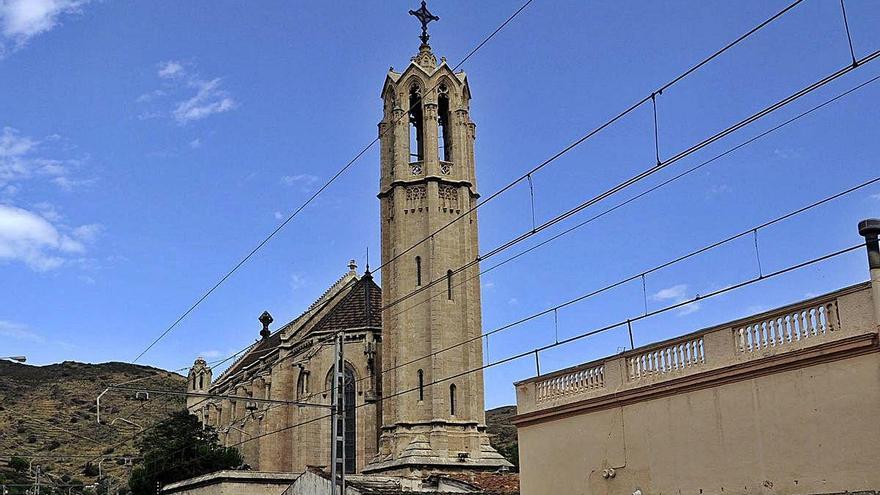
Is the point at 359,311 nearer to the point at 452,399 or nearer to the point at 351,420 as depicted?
the point at 351,420

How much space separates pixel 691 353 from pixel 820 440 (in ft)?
10.4

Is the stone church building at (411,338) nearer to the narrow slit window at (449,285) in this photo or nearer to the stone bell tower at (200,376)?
the narrow slit window at (449,285)

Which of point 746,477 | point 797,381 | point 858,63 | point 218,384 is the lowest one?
point 746,477

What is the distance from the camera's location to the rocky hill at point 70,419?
84.9 meters

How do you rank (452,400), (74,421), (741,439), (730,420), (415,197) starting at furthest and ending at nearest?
(74,421) → (415,197) → (452,400) → (730,420) → (741,439)

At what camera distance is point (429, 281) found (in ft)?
148

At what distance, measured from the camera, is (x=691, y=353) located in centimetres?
1792

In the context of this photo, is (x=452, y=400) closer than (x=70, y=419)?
Yes

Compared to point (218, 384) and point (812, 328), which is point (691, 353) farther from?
point (218, 384)

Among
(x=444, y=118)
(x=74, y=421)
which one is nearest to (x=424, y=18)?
(x=444, y=118)

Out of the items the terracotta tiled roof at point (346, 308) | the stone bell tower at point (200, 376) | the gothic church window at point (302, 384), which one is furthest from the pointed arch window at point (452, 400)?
the stone bell tower at point (200, 376)

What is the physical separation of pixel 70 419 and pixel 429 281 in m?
71.3

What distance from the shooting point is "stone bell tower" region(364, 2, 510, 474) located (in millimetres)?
43031

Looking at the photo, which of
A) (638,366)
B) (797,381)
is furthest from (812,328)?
(638,366)
